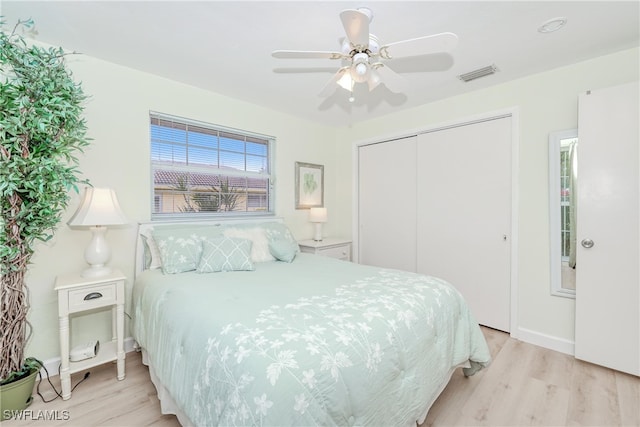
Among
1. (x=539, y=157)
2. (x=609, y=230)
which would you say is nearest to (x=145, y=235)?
(x=539, y=157)

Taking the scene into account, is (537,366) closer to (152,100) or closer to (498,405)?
(498,405)

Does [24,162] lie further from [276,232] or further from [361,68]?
[361,68]

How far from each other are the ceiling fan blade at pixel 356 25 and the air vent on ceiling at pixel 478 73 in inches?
60.6

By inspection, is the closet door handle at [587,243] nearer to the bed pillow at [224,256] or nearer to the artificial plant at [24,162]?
the bed pillow at [224,256]

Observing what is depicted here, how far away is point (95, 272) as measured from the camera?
81.0 inches

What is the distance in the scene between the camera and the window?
2.73 m

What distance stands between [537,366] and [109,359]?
3.20 meters

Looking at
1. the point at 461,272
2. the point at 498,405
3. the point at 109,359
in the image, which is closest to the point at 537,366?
the point at 498,405

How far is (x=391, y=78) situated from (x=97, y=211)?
221 cm

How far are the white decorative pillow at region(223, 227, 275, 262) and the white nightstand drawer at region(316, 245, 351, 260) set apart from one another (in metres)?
0.90

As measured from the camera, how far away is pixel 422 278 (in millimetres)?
1989

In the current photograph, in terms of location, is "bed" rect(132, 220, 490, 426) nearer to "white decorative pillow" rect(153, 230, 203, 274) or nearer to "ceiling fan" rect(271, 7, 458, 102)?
"white decorative pillow" rect(153, 230, 203, 274)

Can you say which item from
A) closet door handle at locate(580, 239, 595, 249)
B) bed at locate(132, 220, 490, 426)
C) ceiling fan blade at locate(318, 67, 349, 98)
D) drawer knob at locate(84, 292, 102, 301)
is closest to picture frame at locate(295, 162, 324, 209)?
bed at locate(132, 220, 490, 426)

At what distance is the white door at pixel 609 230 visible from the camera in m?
2.09
